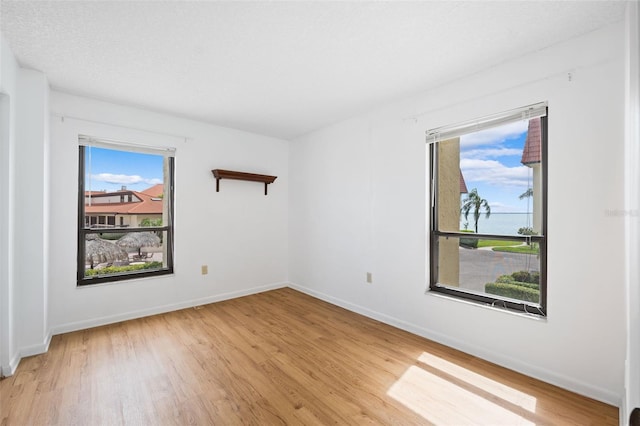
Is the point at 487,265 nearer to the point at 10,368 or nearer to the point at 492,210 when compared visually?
the point at 492,210

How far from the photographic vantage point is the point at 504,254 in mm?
2520

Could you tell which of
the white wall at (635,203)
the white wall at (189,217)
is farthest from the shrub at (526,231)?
the white wall at (189,217)

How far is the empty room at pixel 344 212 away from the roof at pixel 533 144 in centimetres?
1

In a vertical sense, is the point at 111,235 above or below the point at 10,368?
above

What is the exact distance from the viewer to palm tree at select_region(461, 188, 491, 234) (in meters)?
2.63

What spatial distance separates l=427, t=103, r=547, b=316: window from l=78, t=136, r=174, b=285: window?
3213mm

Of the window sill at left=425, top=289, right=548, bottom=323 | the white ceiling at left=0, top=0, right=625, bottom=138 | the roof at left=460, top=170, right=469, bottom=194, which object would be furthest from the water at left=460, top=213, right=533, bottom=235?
the white ceiling at left=0, top=0, right=625, bottom=138

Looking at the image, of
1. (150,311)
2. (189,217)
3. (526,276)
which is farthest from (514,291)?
(150,311)

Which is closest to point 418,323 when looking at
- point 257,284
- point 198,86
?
point 257,284

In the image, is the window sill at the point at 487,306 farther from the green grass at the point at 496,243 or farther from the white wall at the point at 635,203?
the white wall at the point at 635,203

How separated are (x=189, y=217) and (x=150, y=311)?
3.97 feet

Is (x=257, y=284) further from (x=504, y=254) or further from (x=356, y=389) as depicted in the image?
(x=504, y=254)

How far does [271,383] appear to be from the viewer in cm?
217

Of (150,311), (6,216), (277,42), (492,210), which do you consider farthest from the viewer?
(150,311)
